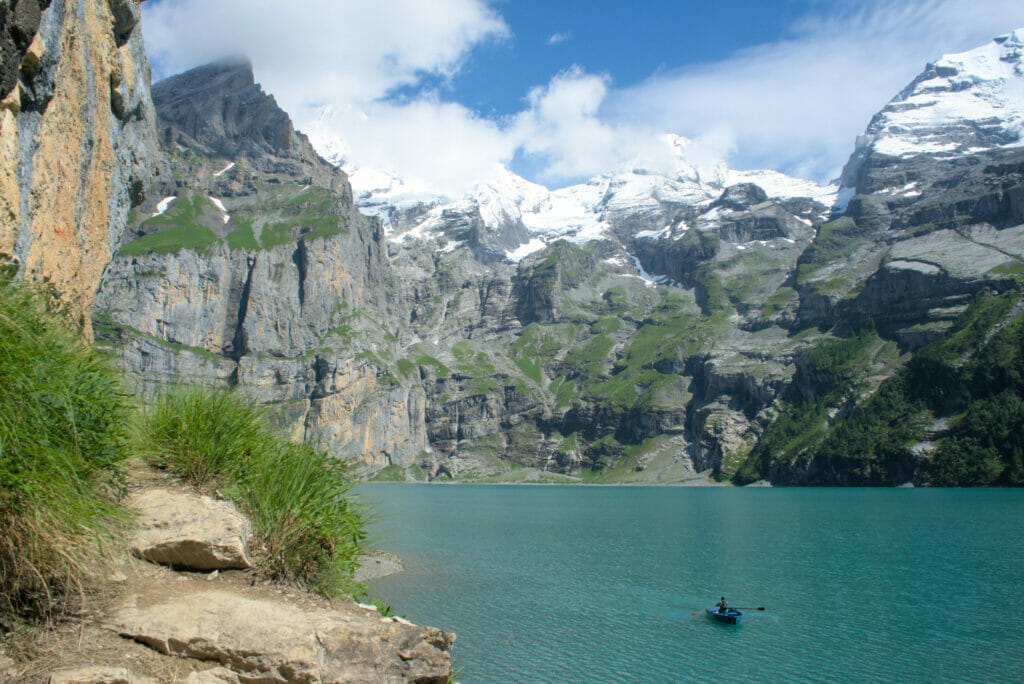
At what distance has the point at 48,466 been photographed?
217 inches

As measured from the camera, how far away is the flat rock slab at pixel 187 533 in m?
6.45

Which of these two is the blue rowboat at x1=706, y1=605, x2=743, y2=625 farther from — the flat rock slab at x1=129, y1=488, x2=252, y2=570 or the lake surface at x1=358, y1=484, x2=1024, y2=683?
the flat rock slab at x1=129, y1=488, x2=252, y2=570

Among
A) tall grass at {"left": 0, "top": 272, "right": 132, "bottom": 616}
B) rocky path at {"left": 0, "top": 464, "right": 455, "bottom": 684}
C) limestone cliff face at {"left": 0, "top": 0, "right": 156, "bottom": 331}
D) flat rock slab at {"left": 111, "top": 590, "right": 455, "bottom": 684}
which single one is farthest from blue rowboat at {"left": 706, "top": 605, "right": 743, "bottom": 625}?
tall grass at {"left": 0, "top": 272, "right": 132, "bottom": 616}

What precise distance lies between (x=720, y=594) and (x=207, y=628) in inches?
A: 1649

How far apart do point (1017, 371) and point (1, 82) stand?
699 feet

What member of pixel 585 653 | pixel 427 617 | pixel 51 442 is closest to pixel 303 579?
pixel 51 442

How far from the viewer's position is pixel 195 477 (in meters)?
7.74

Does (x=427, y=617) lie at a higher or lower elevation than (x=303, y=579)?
lower

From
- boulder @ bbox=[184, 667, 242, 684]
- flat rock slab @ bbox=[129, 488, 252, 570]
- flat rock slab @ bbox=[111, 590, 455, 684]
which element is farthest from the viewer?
flat rock slab @ bbox=[129, 488, 252, 570]

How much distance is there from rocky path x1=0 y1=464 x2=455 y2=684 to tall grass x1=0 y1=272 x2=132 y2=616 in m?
0.39

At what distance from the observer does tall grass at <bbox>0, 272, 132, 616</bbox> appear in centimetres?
510

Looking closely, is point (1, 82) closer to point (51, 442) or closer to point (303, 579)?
point (51, 442)

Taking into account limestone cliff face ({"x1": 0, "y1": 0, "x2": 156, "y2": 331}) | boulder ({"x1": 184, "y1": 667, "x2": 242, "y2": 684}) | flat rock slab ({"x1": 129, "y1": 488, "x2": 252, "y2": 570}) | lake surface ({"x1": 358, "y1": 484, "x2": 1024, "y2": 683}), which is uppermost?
limestone cliff face ({"x1": 0, "y1": 0, "x2": 156, "y2": 331})

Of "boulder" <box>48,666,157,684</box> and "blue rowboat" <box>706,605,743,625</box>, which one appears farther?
"blue rowboat" <box>706,605,743,625</box>
